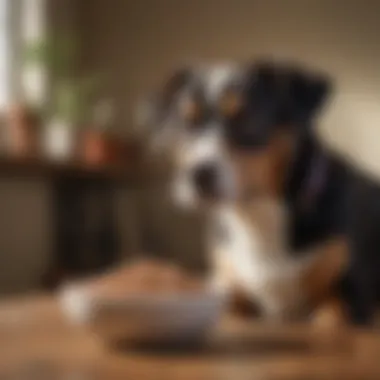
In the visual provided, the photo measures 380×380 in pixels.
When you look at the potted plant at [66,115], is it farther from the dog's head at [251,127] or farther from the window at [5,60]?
the dog's head at [251,127]

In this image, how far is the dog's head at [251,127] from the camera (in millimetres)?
921

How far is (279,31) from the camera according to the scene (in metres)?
0.97

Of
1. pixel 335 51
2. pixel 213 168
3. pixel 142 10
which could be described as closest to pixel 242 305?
pixel 213 168

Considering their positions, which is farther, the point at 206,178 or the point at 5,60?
the point at 5,60

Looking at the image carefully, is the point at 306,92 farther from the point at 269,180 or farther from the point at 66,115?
the point at 66,115

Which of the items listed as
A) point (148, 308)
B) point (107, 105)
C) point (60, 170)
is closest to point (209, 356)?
point (148, 308)

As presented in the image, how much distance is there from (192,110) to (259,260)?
0.21 meters

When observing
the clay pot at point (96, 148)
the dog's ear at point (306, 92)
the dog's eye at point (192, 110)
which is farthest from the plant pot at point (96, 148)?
the dog's ear at point (306, 92)

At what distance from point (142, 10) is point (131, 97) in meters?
0.25

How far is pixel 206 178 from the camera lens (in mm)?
912

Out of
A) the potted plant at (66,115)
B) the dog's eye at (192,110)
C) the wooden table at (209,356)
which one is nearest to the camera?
the wooden table at (209,356)

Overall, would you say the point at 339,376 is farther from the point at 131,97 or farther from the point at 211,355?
the point at 131,97

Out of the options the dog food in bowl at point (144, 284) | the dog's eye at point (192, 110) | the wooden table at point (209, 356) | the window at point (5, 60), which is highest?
the window at point (5, 60)

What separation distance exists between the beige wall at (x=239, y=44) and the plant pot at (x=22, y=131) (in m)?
0.15
